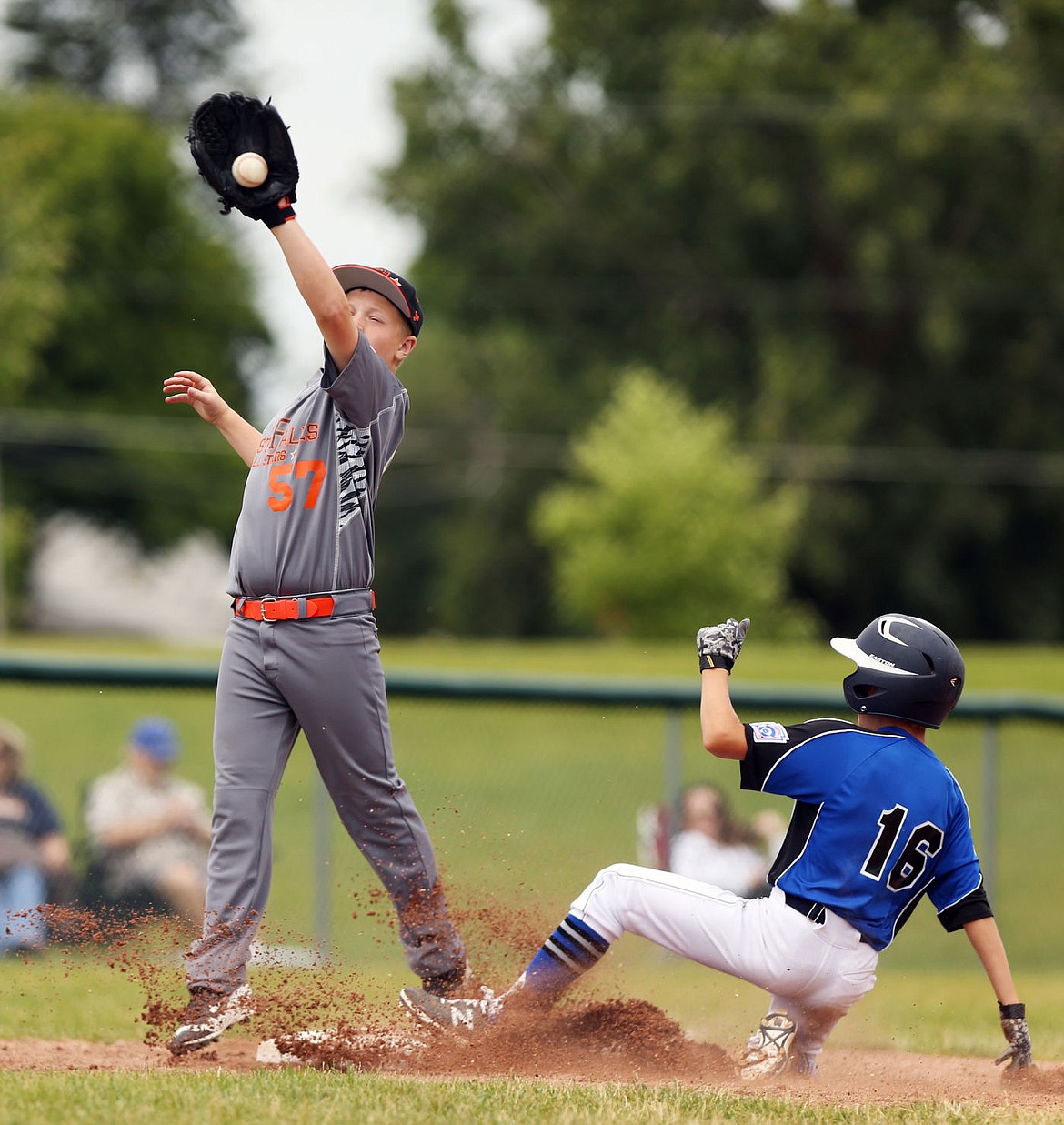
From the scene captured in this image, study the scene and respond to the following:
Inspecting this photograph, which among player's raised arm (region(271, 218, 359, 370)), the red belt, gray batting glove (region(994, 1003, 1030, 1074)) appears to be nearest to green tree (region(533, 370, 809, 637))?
gray batting glove (region(994, 1003, 1030, 1074))

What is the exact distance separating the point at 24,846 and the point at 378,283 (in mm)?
4190

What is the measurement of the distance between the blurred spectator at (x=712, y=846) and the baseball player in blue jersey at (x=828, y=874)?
3.90 m

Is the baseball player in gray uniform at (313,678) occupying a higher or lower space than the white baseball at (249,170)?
lower

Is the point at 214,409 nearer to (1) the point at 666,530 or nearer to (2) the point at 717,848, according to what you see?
(2) the point at 717,848

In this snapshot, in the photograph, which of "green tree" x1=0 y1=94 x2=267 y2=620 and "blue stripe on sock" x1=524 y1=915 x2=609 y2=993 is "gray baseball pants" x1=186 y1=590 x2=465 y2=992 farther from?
"green tree" x1=0 y1=94 x2=267 y2=620

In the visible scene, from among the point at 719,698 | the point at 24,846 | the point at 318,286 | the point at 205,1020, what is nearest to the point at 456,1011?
the point at 205,1020

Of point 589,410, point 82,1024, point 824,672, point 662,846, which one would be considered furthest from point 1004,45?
point 82,1024

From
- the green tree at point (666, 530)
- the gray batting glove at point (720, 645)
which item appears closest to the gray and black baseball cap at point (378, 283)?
the gray batting glove at point (720, 645)

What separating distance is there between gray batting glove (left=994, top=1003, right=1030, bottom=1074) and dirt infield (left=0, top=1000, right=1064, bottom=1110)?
0.20ft

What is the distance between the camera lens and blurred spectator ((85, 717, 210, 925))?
25.7ft

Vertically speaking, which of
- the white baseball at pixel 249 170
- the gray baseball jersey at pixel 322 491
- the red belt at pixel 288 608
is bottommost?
the red belt at pixel 288 608

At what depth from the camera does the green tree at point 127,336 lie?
39469mm

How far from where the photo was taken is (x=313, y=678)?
4.25 m

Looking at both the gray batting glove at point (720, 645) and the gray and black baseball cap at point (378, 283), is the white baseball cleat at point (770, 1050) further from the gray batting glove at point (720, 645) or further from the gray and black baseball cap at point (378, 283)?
the gray and black baseball cap at point (378, 283)
